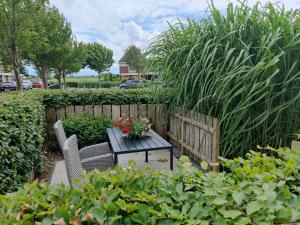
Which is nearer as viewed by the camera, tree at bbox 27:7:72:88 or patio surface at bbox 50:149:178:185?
patio surface at bbox 50:149:178:185

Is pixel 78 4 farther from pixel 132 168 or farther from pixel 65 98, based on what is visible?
pixel 132 168

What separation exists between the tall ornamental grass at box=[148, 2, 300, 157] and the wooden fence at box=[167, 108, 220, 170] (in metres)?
0.11

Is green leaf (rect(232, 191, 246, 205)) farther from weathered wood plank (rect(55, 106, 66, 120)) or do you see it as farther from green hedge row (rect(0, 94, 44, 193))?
weathered wood plank (rect(55, 106, 66, 120))

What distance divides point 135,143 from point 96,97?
2.25 m

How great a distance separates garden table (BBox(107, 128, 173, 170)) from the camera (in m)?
2.71

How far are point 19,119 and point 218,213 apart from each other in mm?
2186

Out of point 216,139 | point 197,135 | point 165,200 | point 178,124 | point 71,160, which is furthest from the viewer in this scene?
point 178,124

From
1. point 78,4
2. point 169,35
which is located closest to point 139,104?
point 169,35

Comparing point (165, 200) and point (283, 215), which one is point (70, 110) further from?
point (283, 215)

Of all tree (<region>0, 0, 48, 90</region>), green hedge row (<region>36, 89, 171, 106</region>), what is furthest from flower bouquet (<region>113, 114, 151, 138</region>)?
tree (<region>0, 0, 48, 90</region>)

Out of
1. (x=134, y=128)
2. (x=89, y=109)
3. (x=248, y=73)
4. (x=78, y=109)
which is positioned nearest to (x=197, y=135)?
(x=134, y=128)

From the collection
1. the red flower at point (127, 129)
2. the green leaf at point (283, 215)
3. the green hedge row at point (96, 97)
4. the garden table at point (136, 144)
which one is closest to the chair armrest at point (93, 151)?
the garden table at point (136, 144)

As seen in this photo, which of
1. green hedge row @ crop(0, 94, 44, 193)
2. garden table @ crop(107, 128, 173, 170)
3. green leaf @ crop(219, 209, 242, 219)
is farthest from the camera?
garden table @ crop(107, 128, 173, 170)

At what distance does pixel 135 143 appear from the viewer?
118 inches
